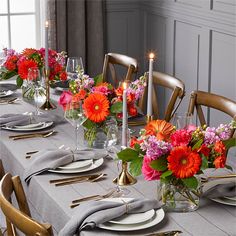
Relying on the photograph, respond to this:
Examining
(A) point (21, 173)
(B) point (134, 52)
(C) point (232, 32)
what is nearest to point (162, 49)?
(B) point (134, 52)

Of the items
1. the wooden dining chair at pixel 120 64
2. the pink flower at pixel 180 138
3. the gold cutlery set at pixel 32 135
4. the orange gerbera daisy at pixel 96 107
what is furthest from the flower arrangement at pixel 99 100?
the wooden dining chair at pixel 120 64

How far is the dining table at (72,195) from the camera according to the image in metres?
1.86

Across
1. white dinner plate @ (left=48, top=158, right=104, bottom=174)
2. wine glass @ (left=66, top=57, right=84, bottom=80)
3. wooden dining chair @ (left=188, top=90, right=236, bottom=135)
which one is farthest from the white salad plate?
wine glass @ (left=66, top=57, right=84, bottom=80)

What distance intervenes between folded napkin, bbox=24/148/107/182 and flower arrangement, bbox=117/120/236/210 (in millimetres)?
436

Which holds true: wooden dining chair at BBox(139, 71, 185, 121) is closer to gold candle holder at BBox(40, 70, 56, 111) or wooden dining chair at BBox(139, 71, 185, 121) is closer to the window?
gold candle holder at BBox(40, 70, 56, 111)

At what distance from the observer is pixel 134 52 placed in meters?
5.15

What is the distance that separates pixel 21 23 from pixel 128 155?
3070 mm

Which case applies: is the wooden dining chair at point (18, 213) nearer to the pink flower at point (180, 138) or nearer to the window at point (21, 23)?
the pink flower at point (180, 138)

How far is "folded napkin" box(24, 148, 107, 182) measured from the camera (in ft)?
7.57

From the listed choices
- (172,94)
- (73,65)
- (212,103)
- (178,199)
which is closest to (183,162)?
(178,199)

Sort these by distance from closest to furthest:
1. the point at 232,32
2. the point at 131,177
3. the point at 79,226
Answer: the point at 79,226, the point at 131,177, the point at 232,32

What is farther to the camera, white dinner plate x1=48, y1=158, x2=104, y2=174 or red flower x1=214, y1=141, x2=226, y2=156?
white dinner plate x1=48, y1=158, x2=104, y2=174

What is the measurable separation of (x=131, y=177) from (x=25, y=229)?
640mm

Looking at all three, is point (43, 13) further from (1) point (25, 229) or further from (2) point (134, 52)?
(1) point (25, 229)
